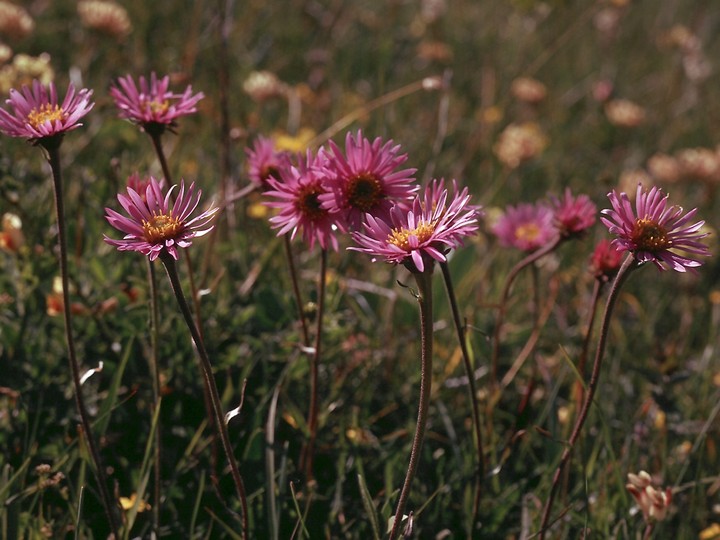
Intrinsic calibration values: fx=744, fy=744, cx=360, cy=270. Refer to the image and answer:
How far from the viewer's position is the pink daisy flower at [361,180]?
4.15 ft

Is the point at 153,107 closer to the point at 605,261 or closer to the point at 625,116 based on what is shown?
the point at 605,261

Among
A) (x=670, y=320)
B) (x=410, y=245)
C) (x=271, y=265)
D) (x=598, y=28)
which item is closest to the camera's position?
(x=410, y=245)

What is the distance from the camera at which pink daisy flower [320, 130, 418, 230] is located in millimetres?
1265

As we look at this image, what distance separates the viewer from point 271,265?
2.14m

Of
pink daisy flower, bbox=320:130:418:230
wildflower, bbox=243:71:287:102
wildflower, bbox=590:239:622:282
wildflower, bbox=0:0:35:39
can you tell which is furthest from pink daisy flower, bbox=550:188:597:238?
wildflower, bbox=0:0:35:39

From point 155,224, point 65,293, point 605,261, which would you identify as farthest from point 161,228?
Result: point 605,261

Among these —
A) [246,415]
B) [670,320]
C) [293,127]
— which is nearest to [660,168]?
[670,320]

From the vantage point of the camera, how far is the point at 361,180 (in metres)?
1.28

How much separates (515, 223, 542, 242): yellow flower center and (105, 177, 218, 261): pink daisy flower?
3.45 feet

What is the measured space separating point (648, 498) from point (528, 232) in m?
0.84

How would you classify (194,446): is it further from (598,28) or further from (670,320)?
(598,28)

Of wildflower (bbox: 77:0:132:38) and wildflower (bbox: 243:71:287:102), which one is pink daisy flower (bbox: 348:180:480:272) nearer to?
wildflower (bbox: 243:71:287:102)

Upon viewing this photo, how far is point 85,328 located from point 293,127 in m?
1.55

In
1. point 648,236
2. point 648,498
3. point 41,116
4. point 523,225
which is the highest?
point 523,225
